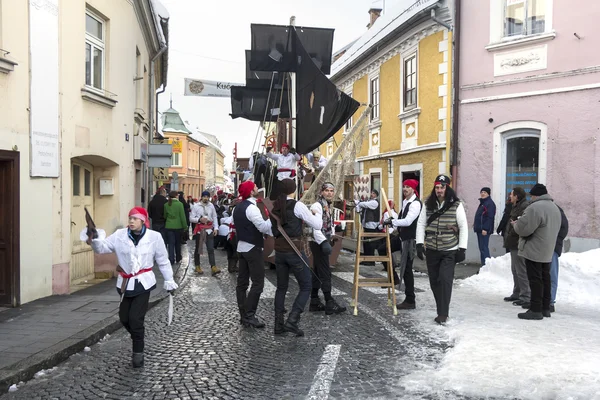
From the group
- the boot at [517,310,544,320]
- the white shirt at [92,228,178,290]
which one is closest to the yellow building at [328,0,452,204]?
the boot at [517,310,544,320]

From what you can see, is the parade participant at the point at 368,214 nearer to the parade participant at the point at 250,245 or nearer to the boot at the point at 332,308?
the boot at the point at 332,308

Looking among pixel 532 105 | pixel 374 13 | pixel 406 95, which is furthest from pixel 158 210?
pixel 374 13

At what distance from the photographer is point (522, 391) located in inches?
169

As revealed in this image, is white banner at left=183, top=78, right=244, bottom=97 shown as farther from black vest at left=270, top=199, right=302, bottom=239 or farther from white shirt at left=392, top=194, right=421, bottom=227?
black vest at left=270, top=199, right=302, bottom=239

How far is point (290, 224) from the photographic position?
6414 mm

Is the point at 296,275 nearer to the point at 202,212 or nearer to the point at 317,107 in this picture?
the point at 317,107

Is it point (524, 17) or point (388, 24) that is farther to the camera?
point (388, 24)

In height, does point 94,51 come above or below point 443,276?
above

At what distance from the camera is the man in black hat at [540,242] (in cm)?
705

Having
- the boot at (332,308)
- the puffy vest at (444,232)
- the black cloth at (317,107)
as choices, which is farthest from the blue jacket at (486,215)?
the boot at (332,308)

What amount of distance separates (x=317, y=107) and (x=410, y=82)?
8.28 m

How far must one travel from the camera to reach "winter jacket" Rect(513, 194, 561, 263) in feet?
23.2

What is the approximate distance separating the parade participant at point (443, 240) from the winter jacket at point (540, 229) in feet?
3.17

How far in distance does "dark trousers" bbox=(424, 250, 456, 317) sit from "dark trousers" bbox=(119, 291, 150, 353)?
11.7 ft
